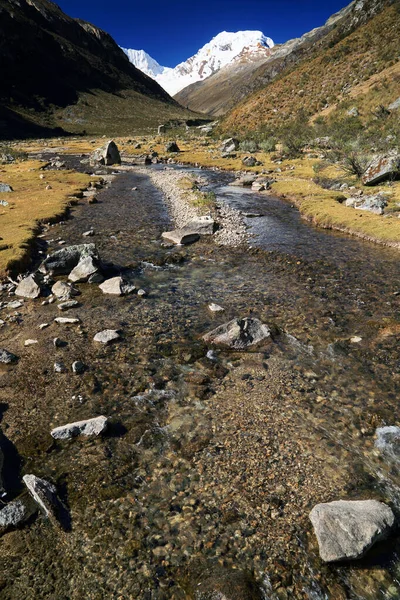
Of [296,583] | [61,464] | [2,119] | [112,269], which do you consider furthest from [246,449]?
[2,119]

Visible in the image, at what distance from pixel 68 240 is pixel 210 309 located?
16638 mm

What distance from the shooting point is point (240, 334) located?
47.3 ft

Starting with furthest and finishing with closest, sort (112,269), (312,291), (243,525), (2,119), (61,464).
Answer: (2,119)
(112,269)
(312,291)
(61,464)
(243,525)

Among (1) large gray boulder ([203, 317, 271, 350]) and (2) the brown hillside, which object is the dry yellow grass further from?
(2) the brown hillside

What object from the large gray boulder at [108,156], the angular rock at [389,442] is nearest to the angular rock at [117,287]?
the angular rock at [389,442]

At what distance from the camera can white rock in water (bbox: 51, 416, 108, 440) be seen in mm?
9984

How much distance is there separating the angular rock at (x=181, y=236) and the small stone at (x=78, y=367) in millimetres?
16289

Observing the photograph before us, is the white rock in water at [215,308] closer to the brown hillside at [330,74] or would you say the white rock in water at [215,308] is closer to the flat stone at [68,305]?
the flat stone at [68,305]

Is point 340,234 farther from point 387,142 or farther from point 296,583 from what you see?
point 387,142

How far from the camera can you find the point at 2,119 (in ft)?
605

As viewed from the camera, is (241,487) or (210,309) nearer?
(241,487)

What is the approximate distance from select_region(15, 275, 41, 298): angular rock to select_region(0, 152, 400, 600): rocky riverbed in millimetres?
645

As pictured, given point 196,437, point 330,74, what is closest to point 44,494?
point 196,437

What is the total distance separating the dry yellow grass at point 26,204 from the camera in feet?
80.5
